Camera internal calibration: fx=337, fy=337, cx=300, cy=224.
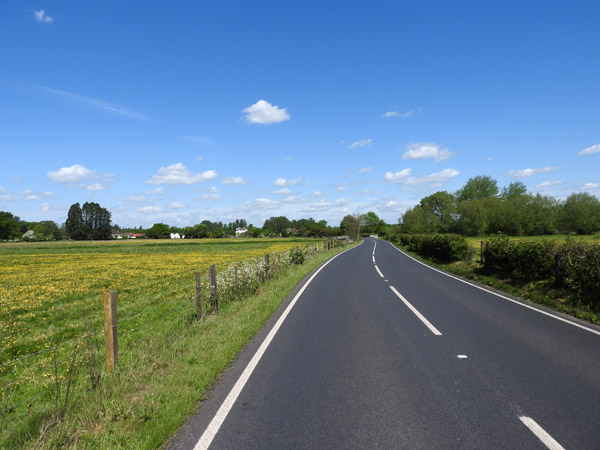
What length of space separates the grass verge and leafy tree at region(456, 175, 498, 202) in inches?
4247

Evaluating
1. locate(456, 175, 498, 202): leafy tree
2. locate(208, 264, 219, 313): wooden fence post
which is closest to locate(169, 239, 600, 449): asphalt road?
locate(208, 264, 219, 313): wooden fence post

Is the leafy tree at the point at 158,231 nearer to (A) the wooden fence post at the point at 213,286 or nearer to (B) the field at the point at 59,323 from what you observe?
(B) the field at the point at 59,323

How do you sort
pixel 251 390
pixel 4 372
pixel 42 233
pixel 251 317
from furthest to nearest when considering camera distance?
pixel 42 233
pixel 251 317
pixel 4 372
pixel 251 390

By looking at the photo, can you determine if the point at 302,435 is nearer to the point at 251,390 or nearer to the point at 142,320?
the point at 251,390

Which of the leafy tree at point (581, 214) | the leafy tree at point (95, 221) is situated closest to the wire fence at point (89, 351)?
the leafy tree at point (581, 214)

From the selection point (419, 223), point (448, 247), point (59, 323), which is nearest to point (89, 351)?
point (59, 323)

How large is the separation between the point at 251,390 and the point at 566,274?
10.8 metres

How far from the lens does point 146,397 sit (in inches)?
158

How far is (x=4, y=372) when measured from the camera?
21.9ft

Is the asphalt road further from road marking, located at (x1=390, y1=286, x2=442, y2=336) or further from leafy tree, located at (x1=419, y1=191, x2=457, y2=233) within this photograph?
leafy tree, located at (x1=419, y1=191, x2=457, y2=233)

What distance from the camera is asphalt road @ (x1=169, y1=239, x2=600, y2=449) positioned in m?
3.20

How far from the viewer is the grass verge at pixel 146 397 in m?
3.21

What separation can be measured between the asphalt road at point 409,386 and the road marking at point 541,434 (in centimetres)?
2

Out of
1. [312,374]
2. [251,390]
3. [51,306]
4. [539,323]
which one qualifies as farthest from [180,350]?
[51,306]
